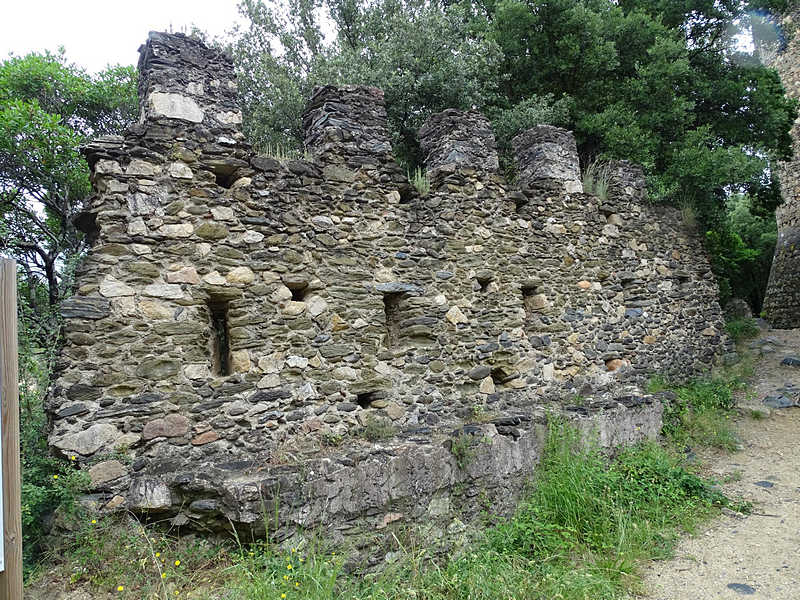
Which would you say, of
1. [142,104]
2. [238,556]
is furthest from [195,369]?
[142,104]

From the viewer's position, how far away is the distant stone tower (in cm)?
1202

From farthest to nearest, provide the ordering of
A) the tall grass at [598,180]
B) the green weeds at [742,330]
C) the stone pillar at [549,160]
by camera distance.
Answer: the green weeds at [742,330] → the tall grass at [598,180] → the stone pillar at [549,160]

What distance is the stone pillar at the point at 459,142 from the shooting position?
6074mm

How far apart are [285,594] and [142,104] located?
4.14m

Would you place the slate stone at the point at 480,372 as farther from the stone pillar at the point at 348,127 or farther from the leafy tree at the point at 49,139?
the leafy tree at the point at 49,139

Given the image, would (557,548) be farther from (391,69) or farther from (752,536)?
(391,69)

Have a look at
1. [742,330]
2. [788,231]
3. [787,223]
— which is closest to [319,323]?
Answer: [742,330]

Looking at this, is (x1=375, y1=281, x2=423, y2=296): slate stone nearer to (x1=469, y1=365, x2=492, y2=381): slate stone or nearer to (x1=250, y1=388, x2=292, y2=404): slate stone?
(x1=469, y1=365, x2=492, y2=381): slate stone

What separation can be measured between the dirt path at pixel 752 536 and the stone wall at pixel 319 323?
1.13 m

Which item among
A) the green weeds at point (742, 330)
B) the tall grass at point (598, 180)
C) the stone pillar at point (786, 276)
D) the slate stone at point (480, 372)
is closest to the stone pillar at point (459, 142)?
the tall grass at point (598, 180)

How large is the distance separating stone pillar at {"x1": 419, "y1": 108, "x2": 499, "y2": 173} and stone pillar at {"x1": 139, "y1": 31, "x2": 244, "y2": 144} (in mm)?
2482

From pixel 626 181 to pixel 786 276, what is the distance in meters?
7.80

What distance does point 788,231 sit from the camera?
12891mm

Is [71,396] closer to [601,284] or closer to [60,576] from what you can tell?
[60,576]
